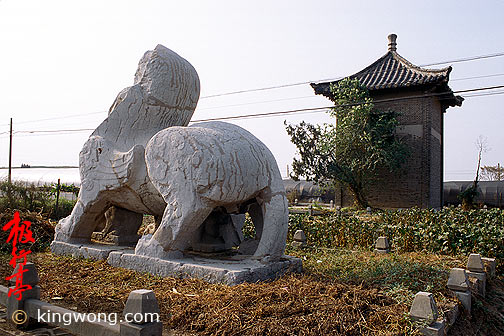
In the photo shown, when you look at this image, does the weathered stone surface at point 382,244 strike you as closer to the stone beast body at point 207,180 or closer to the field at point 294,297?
the field at point 294,297

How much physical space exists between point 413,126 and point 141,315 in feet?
46.4

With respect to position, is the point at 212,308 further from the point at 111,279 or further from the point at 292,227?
the point at 292,227

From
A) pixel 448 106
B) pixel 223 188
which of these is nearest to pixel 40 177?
pixel 448 106

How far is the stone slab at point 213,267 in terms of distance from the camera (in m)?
4.07

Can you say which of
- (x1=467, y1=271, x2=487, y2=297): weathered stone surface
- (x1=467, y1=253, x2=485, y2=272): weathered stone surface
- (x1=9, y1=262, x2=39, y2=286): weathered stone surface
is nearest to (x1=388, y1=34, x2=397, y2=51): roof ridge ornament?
(x1=467, y1=253, x2=485, y2=272): weathered stone surface

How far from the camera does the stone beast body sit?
435 cm

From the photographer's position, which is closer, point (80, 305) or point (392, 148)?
point (80, 305)

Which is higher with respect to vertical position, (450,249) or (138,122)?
(138,122)

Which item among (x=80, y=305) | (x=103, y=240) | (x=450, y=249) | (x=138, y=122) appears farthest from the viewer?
(x=450, y=249)

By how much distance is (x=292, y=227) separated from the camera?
340 inches

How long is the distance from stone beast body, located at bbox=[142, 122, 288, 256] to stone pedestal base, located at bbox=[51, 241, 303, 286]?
0.13 meters

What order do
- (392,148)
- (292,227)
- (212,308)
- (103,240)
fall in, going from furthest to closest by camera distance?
(392,148) → (292,227) → (103,240) → (212,308)

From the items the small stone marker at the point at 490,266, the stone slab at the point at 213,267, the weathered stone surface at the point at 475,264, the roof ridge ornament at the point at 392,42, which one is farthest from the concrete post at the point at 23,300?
the roof ridge ornament at the point at 392,42

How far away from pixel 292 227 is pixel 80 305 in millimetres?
5566
